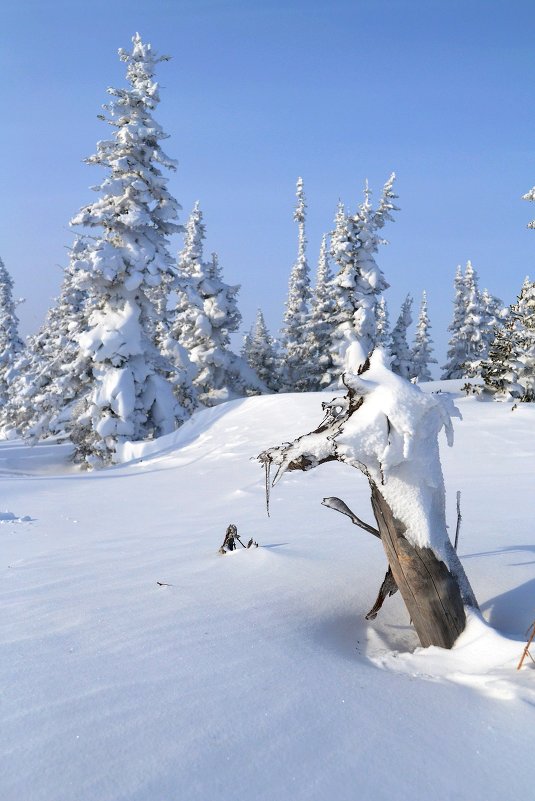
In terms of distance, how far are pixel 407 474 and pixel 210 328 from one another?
2892cm

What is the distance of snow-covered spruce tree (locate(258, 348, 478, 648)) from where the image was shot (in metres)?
2.60

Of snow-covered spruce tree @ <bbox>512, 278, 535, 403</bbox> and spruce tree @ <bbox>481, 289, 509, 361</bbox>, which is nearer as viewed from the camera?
snow-covered spruce tree @ <bbox>512, 278, 535, 403</bbox>

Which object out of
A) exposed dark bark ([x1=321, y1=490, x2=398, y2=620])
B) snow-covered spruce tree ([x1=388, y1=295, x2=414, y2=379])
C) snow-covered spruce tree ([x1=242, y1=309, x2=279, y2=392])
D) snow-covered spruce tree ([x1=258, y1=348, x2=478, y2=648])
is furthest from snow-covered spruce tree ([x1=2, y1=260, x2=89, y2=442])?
snow-covered spruce tree ([x1=388, y1=295, x2=414, y2=379])

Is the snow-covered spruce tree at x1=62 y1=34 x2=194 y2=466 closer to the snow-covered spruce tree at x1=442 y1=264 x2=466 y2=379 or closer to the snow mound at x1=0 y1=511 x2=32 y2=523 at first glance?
the snow mound at x1=0 y1=511 x2=32 y2=523

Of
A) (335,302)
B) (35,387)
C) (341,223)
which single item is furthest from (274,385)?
(35,387)

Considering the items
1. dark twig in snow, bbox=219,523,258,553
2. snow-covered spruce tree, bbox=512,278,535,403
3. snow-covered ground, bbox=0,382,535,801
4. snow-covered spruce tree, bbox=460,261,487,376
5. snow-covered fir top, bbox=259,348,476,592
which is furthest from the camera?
snow-covered spruce tree, bbox=460,261,487,376

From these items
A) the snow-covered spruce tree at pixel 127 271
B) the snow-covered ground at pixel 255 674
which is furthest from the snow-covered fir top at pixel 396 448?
the snow-covered spruce tree at pixel 127 271

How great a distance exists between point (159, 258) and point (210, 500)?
41.9ft

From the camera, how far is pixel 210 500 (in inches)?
306

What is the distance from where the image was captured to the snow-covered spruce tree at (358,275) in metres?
29.4

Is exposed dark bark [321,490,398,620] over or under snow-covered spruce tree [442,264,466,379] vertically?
under

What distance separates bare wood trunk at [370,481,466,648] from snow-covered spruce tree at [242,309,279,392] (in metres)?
36.4

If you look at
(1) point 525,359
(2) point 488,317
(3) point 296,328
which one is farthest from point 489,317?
(1) point 525,359

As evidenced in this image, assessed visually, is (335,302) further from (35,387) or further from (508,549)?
(508,549)
